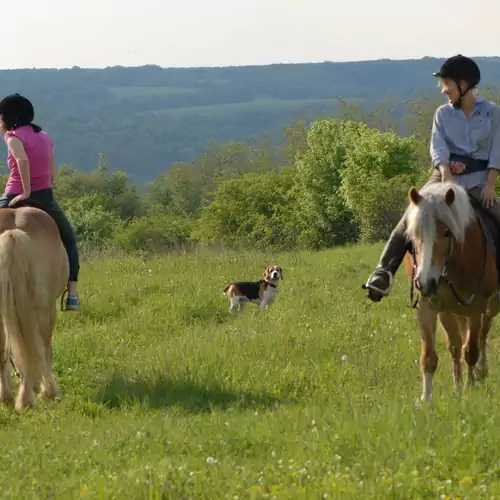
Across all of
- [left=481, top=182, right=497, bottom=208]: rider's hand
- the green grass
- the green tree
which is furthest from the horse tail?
the green tree

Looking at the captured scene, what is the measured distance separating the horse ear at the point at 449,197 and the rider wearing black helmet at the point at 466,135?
3.19 ft

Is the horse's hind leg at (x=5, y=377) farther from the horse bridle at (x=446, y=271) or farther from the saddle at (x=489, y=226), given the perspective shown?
the saddle at (x=489, y=226)

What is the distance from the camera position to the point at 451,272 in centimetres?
722

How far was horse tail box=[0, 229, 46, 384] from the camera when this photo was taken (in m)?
8.12

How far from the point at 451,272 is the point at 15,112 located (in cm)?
486

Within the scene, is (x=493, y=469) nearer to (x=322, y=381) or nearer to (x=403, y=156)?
(x=322, y=381)

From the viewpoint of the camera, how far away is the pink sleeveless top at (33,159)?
358 inches

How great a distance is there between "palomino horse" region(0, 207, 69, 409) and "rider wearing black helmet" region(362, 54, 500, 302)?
3.17 m

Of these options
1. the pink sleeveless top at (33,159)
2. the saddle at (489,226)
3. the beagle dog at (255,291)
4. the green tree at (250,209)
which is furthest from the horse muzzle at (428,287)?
the green tree at (250,209)

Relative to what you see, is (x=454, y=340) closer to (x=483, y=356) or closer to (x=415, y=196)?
(x=483, y=356)

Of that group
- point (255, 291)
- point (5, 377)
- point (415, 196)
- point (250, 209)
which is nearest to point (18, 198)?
point (5, 377)

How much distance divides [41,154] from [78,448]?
4059 millimetres

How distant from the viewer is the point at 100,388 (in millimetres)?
8562

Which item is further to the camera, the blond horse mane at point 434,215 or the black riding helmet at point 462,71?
the black riding helmet at point 462,71
